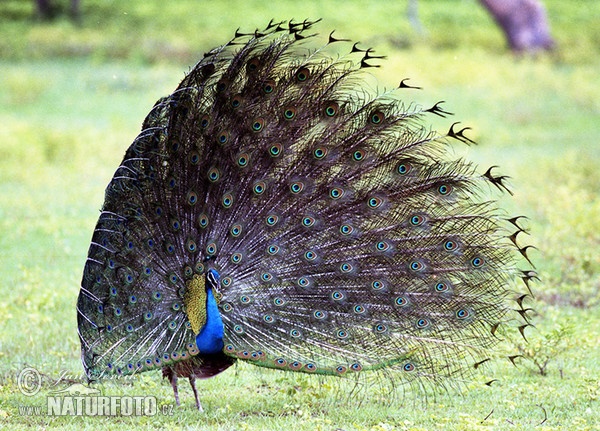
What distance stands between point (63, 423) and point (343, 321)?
79.9 inches

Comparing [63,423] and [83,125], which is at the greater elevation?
[83,125]

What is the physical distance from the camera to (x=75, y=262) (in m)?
12.9

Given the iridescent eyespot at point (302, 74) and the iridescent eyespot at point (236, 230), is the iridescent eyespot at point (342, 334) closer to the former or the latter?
the iridescent eyespot at point (236, 230)

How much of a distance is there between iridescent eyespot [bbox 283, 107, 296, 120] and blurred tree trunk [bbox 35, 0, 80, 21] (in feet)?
95.0

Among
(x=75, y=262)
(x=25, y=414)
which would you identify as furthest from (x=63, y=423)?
(x=75, y=262)

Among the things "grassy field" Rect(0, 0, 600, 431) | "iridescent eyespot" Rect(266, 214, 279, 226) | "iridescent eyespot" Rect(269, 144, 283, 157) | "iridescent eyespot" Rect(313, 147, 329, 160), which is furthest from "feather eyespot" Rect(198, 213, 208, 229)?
"grassy field" Rect(0, 0, 600, 431)

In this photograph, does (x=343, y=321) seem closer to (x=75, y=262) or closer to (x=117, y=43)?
(x=75, y=262)

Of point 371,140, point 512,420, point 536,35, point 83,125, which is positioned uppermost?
point 536,35

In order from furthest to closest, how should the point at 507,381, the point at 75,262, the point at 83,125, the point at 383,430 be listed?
the point at 83,125, the point at 75,262, the point at 507,381, the point at 383,430

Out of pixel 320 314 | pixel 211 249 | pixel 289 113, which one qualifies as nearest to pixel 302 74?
pixel 289 113

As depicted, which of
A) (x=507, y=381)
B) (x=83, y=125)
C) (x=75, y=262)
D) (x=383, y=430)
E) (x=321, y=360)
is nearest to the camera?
(x=383, y=430)

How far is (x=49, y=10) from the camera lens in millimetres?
35500

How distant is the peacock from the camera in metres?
6.89

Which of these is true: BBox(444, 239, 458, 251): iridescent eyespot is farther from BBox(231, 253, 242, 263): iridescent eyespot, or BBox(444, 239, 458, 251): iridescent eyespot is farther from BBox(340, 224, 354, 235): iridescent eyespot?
BBox(231, 253, 242, 263): iridescent eyespot
